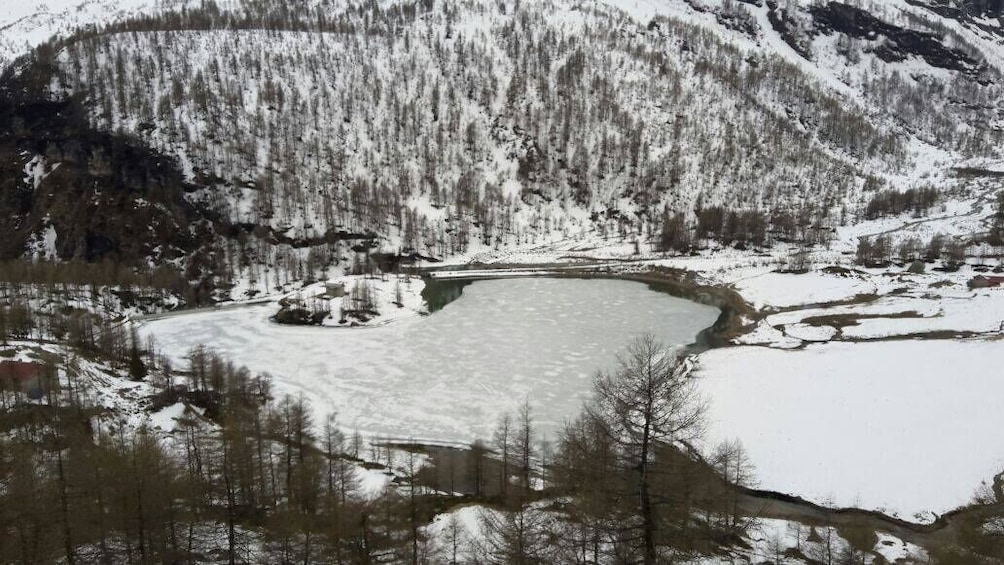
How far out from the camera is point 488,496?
96.1ft

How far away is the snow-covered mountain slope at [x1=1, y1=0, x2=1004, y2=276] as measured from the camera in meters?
118

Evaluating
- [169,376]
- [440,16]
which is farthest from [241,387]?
[440,16]

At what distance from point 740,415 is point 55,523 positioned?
37550 mm

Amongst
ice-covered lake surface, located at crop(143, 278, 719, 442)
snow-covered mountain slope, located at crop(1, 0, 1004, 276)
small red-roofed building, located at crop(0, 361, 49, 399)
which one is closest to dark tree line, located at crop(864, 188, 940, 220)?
snow-covered mountain slope, located at crop(1, 0, 1004, 276)

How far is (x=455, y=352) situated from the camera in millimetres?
52781

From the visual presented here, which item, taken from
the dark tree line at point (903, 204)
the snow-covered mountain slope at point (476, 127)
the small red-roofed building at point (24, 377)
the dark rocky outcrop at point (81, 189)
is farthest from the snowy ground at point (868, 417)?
the dark rocky outcrop at point (81, 189)

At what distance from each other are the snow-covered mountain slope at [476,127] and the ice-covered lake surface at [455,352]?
47539 millimetres

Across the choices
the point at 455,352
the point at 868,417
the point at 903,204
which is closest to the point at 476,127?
the point at 903,204

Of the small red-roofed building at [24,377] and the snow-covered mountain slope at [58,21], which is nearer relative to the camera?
the small red-roofed building at [24,377]

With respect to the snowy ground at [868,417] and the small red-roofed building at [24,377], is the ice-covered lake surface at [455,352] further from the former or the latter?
the small red-roofed building at [24,377]

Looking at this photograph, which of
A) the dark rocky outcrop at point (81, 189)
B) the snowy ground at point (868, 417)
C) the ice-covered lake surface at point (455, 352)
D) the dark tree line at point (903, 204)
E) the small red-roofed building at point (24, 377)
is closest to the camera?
the snowy ground at point (868, 417)

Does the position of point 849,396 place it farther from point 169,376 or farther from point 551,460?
Result: point 169,376

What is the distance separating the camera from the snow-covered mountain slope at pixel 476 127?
118 m

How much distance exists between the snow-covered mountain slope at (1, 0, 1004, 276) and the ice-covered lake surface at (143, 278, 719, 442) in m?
47.5
